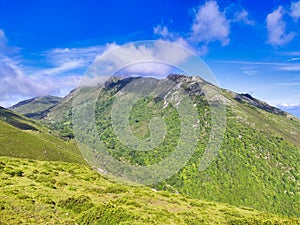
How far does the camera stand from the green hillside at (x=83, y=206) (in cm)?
2058

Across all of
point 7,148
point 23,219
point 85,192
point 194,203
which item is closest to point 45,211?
point 23,219

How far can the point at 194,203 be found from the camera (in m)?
35.2

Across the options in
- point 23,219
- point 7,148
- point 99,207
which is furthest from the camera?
point 7,148

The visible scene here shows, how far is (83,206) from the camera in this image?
77.6 ft

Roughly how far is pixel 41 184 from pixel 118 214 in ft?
45.5

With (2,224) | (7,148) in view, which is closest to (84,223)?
(2,224)

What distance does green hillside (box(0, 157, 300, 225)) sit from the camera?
20.6 m

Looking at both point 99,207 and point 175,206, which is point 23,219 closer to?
point 99,207

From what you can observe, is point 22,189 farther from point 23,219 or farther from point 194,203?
point 194,203

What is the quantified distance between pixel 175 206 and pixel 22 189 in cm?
1767

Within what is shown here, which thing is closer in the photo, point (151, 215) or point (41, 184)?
point (151, 215)

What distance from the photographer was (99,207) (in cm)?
2200

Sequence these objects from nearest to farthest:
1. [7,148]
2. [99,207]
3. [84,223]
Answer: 1. [84,223]
2. [99,207]
3. [7,148]

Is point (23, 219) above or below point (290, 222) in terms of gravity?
below
